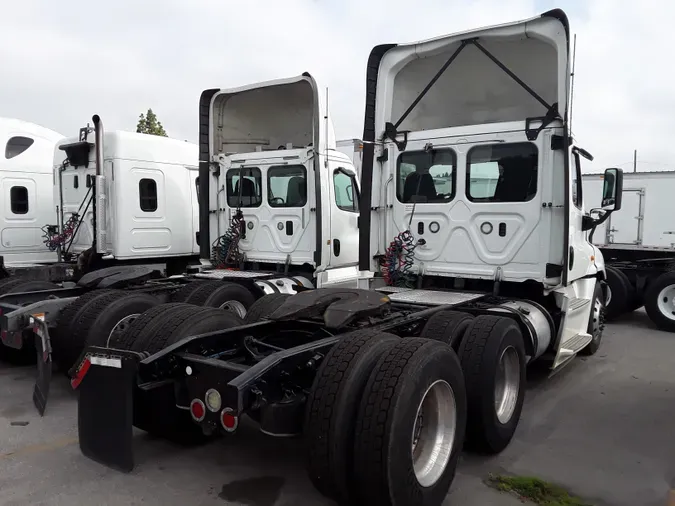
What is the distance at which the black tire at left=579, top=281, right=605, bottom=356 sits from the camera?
7.21 meters

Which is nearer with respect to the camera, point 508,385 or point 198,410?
point 198,410

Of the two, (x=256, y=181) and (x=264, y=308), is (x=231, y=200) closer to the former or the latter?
(x=256, y=181)

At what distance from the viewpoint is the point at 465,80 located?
22.0ft

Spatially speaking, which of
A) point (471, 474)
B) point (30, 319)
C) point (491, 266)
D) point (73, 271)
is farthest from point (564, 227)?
point (73, 271)

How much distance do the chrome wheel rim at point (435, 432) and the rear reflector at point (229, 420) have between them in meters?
1.11

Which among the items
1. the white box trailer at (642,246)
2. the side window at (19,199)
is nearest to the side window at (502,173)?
the white box trailer at (642,246)

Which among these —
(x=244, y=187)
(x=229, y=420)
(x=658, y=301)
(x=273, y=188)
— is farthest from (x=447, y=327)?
(x=658, y=301)

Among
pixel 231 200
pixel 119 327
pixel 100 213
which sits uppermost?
pixel 231 200

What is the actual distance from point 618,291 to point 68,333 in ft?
30.5

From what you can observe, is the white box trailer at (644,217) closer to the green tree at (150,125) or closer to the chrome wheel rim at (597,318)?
the chrome wheel rim at (597,318)

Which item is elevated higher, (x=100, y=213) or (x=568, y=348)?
(x=100, y=213)

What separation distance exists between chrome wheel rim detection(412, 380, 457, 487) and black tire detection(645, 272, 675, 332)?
822cm

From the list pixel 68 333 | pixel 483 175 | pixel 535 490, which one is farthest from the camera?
pixel 483 175

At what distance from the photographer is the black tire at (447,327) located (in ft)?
14.6
